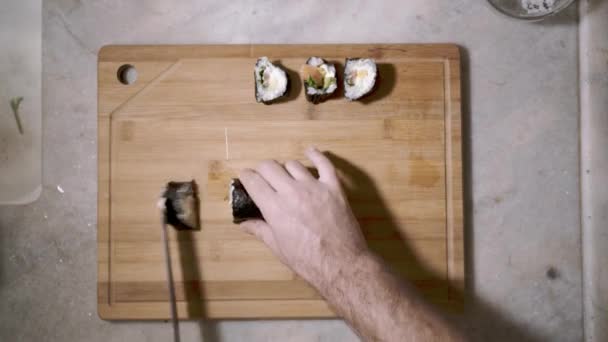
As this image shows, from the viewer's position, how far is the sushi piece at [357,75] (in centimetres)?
166

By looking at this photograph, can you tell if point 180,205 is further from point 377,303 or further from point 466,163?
point 466,163

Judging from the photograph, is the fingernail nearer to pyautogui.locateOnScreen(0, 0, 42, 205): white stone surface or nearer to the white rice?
the white rice

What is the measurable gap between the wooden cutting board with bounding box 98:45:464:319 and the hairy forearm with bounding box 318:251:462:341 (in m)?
0.28

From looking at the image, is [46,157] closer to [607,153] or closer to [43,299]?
[43,299]

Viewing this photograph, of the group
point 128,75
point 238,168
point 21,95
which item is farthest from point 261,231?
point 21,95

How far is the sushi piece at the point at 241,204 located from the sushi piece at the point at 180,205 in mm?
160

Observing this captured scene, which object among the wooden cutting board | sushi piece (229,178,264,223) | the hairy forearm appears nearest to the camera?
the hairy forearm

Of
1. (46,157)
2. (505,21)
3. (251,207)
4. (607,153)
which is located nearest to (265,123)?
(251,207)

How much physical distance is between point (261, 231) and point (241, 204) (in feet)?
0.37

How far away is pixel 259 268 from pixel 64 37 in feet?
3.79

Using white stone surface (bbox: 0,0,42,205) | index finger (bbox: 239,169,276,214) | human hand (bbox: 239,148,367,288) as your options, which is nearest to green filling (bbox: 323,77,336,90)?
human hand (bbox: 239,148,367,288)

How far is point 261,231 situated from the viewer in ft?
5.22

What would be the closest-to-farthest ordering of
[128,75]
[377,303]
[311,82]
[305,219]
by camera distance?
1. [377,303]
2. [305,219]
3. [311,82]
4. [128,75]

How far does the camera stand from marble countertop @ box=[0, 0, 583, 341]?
5.87 feet
